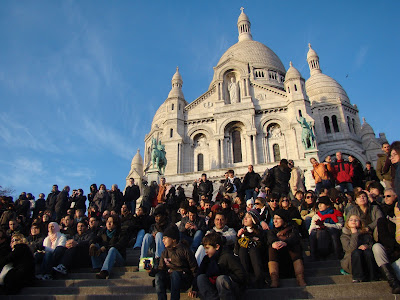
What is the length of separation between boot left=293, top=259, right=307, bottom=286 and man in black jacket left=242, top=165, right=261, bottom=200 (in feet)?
20.4

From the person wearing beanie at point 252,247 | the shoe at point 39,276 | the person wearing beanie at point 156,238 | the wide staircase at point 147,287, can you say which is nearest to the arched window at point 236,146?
the person wearing beanie at point 156,238

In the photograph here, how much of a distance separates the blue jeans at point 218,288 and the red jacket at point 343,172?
8004mm

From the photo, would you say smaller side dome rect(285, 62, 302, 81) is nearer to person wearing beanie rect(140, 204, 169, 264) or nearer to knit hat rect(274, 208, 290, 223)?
person wearing beanie rect(140, 204, 169, 264)

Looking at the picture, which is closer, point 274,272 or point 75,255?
point 274,272

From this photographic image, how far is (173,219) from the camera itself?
415 inches

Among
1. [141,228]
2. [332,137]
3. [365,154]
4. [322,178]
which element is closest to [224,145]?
[332,137]

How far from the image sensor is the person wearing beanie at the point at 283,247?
571 cm

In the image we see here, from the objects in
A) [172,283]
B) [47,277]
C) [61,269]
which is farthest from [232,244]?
[47,277]

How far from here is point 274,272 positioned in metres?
5.72

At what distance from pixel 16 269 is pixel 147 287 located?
260 cm

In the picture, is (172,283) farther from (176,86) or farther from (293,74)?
(176,86)

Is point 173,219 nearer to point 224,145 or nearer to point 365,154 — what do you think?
point 224,145

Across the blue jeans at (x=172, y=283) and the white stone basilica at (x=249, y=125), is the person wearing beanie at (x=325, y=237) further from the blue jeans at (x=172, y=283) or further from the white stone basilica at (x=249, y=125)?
the white stone basilica at (x=249, y=125)

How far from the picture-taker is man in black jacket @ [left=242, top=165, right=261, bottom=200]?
1205 centimetres
